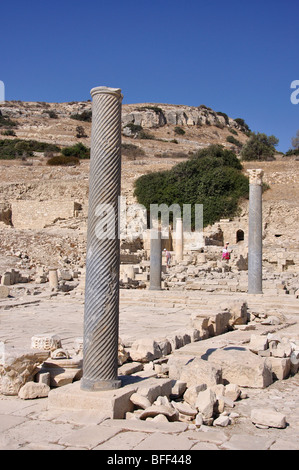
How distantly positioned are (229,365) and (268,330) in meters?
3.53

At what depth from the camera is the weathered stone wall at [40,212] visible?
113ft

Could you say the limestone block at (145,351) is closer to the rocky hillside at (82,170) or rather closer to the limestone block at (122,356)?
the limestone block at (122,356)

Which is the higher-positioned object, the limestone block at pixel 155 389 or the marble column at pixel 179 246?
the marble column at pixel 179 246

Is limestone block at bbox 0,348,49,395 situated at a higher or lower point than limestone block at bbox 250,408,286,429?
higher

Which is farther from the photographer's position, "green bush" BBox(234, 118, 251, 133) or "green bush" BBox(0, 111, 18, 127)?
"green bush" BBox(234, 118, 251, 133)

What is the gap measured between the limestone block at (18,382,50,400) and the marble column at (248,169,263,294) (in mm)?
9707

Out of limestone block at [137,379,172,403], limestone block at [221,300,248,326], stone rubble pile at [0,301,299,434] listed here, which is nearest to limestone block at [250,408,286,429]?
stone rubble pile at [0,301,299,434]

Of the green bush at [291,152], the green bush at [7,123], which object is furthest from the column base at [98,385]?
the green bush at [7,123]

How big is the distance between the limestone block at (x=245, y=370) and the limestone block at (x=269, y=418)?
1334 millimetres

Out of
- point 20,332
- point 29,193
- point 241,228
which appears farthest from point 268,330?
point 29,193

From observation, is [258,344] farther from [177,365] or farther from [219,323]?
[219,323]

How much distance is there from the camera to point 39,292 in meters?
16.6

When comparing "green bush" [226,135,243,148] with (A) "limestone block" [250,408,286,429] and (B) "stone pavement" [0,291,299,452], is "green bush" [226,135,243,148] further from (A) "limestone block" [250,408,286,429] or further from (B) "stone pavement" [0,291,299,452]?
(A) "limestone block" [250,408,286,429]

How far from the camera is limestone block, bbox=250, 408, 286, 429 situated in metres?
4.29
